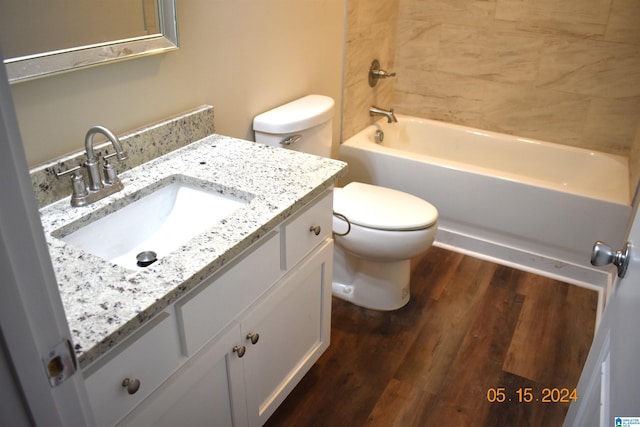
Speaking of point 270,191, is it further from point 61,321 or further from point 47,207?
point 61,321

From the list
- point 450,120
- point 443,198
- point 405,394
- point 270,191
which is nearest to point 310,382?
point 405,394

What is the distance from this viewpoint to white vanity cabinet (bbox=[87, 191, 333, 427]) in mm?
1153

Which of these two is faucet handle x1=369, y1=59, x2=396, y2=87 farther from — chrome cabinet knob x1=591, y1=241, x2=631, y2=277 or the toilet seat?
chrome cabinet knob x1=591, y1=241, x2=631, y2=277

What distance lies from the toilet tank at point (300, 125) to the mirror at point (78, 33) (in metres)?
0.51

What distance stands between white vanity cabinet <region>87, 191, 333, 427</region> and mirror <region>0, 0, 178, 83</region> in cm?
63

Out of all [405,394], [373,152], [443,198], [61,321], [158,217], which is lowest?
[405,394]

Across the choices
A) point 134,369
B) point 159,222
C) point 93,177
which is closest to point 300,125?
point 159,222

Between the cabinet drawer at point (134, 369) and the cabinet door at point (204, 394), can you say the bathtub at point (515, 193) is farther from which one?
the cabinet drawer at point (134, 369)

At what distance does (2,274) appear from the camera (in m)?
0.50

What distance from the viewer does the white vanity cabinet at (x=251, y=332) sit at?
1.15m

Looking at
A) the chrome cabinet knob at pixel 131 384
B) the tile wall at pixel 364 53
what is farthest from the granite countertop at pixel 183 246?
the tile wall at pixel 364 53

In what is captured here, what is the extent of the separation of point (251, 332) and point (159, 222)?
41cm

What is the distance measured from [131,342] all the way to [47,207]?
51 centimetres

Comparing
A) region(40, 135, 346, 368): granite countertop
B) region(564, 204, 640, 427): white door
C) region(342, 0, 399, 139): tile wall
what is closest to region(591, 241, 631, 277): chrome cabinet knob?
region(564, 204, 640, 427): white door
